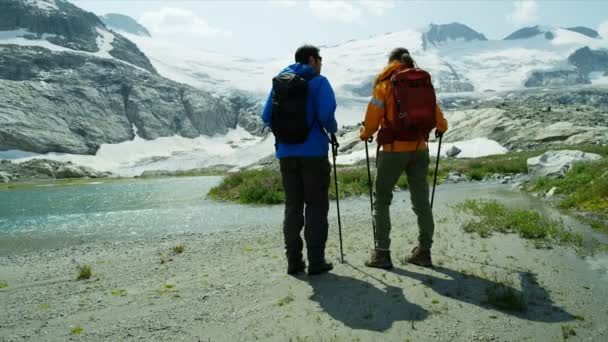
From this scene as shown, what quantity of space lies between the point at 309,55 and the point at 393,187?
7.11 feet

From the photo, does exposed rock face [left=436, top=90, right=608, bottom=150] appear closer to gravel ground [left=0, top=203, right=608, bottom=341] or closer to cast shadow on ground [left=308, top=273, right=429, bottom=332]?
gravel ground [left=0, top=203, right=608, bottom=341]

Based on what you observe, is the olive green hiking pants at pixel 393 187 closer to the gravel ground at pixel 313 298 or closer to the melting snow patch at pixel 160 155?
the gravel ground at pixel 313 298

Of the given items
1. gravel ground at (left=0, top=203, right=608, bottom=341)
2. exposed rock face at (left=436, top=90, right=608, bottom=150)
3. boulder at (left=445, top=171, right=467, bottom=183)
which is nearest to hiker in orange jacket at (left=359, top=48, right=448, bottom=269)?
gravel ground at (left=0, top=203, right=608, bottom=341)

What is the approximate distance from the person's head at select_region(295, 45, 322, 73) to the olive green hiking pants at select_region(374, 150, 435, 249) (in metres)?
1.58

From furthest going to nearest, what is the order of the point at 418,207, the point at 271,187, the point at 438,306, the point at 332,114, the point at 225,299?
the point at 271,187
the point at 418,207
the point at 332,114
the point at 225,299
the point at 438,306

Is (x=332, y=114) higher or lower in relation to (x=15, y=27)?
lower

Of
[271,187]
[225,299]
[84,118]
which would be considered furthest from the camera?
[84,118]

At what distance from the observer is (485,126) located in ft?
213

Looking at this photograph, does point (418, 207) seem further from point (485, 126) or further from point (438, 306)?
point (485, 126)

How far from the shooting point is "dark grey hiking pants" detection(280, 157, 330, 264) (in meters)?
5.98

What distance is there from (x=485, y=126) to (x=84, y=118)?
11405cm

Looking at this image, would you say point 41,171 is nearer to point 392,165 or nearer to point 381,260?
point 381,260

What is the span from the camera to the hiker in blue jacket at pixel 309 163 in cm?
590

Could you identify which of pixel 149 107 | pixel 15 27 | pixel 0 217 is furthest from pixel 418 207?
pixel 15 27
